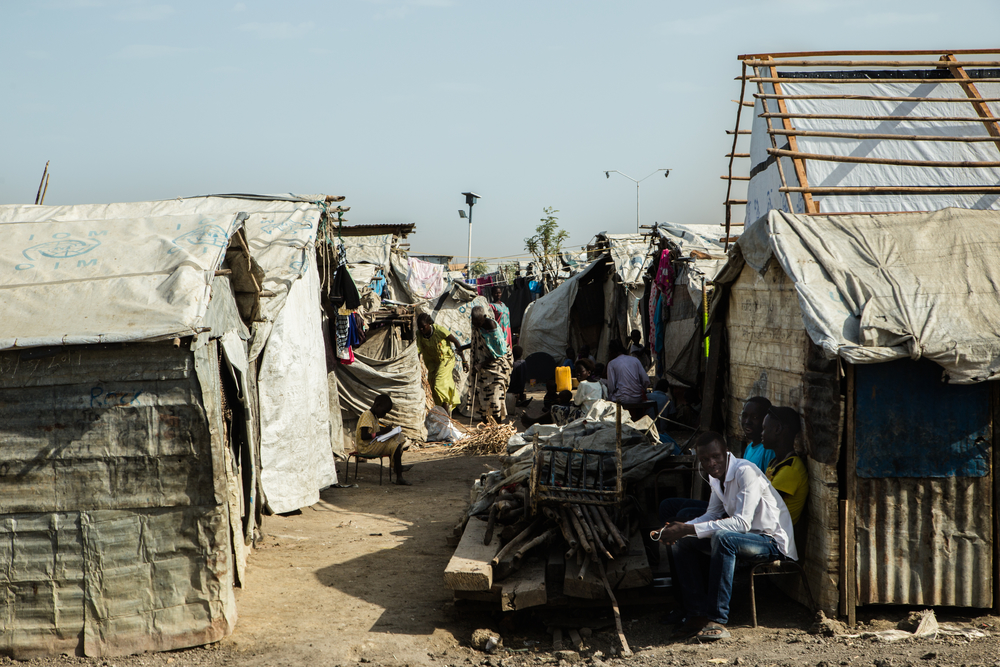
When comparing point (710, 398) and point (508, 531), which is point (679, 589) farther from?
point (710, 398)

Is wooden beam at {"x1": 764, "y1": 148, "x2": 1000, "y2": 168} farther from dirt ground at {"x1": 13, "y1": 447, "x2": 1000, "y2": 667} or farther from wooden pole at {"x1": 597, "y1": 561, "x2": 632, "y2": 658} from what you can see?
wooden pole at {"x1": 597, "y1": 561, "x2": 632, "y2": 658}

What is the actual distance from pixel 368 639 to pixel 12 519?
220cm

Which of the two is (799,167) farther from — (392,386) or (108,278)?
(392,386)

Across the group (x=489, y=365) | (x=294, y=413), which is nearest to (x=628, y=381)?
(x=489, y=365)

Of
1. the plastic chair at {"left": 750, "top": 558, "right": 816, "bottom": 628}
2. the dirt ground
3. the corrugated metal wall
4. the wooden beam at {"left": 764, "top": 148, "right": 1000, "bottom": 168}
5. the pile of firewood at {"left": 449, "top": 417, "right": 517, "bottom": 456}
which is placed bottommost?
the dirt ground

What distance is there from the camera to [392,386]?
10.9 meters

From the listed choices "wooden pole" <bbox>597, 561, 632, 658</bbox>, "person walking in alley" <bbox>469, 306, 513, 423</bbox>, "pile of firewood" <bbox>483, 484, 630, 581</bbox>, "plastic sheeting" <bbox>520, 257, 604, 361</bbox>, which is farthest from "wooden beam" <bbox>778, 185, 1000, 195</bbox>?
"plastic sheeting" <bbox>520, 257, 604, 361</bbox>

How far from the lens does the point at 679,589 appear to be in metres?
4.71

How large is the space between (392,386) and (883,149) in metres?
7.21

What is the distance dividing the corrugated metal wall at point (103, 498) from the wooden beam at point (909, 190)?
5.37 metres

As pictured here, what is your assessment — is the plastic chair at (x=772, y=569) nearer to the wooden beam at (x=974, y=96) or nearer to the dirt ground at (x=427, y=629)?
the dirt ground at (x=427, y=629)

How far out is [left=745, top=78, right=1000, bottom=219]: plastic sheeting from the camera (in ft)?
21.4

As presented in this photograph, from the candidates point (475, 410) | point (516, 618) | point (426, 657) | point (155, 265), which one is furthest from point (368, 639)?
point (475, 410)

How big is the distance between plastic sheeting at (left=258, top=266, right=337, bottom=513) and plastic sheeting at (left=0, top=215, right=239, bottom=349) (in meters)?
2.29
